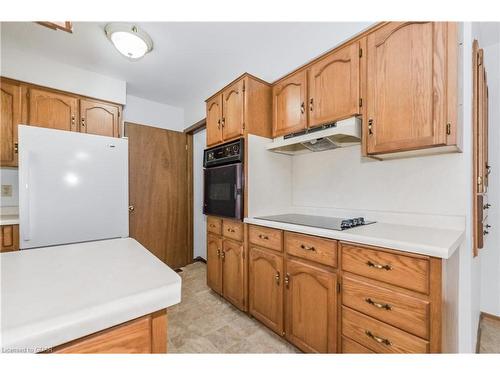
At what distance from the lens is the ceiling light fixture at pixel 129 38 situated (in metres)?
1.72

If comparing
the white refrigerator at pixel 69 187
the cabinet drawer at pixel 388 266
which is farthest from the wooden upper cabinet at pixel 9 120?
the cabinet drawer at pixel 388 266

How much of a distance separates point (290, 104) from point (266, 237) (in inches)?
43.1

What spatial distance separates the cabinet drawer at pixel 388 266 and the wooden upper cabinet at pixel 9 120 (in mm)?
2935

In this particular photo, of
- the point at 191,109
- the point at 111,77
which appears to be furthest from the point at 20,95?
the point at 191,109

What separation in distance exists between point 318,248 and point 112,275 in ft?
3.48

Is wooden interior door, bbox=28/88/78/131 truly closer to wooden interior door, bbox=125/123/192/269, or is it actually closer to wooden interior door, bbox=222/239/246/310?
wooden interior door, bbox=125/123/192/269

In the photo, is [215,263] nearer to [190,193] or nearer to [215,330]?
[215,330]

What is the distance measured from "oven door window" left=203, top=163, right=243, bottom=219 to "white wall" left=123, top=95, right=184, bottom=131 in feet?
4.83

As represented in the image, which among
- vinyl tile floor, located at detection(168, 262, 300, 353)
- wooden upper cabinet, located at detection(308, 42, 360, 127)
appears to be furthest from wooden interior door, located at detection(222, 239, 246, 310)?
wooden upper cabinet, located at detection(308, 42, 360, 127)

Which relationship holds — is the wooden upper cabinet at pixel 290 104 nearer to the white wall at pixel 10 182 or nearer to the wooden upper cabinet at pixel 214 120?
the wooden upper cabinet at pixel 214 120

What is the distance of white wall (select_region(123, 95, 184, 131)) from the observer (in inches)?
117

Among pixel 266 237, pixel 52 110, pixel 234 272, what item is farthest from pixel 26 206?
pixel 266 237

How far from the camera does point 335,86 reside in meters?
1.52
